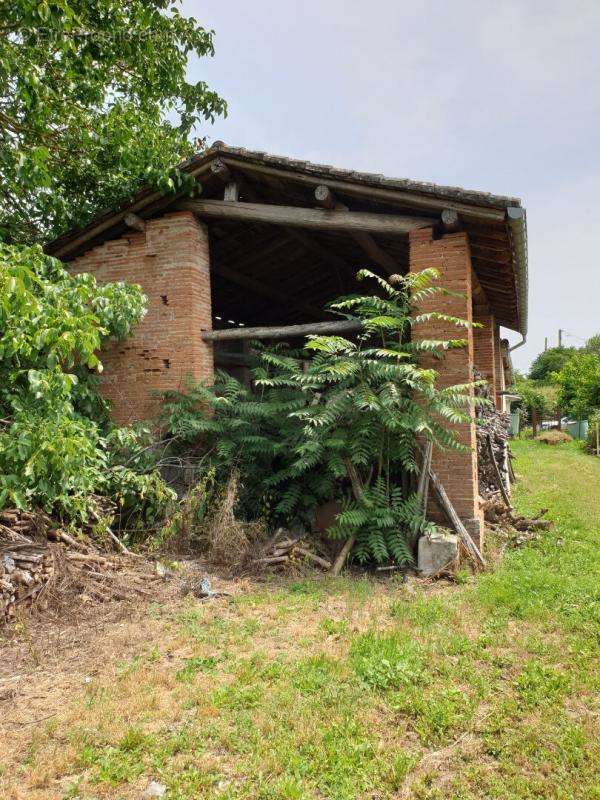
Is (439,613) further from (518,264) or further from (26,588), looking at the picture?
(518,264)

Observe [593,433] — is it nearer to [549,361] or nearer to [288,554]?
[288,554]

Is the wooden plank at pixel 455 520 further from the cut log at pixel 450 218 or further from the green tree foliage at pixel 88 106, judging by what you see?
the green tree foliage at pixel 88 106

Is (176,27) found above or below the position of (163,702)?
above


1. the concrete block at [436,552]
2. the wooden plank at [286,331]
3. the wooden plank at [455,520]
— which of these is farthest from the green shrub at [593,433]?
the concrete block at [436,552]

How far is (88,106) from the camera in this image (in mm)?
9133

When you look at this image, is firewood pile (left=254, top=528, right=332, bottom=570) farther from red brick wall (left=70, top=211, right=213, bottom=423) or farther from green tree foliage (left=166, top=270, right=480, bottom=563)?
red brick wall (left=70, top=211, right=213, bottom=423)

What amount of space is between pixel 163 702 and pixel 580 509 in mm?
8381

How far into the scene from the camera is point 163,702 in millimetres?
3471

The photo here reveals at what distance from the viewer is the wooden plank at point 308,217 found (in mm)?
7008

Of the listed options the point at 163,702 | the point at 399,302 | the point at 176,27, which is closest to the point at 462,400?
the point at 399,302

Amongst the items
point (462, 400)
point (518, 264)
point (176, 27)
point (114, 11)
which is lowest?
point (462, 400)

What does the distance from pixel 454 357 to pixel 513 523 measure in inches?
122

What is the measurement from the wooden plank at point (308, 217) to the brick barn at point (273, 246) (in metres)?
0.02

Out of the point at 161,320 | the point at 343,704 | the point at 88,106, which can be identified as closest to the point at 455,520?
the point at 343,704
